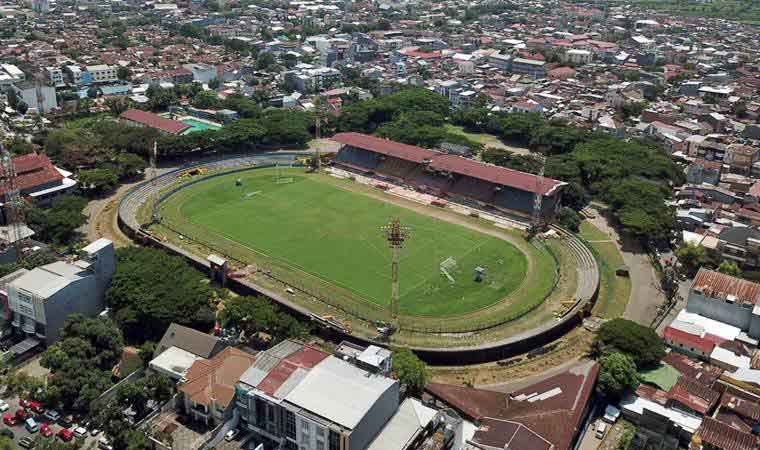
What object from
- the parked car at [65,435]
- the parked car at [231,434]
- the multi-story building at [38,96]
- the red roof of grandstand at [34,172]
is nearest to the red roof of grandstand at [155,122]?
the multi-story building at [38,96]

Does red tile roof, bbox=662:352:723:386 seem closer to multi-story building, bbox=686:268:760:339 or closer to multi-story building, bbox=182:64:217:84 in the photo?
multi-story building, bbox=686:268:760:339

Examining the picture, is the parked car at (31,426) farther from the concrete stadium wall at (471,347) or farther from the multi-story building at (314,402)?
the concrete stadium wall at (471,347)

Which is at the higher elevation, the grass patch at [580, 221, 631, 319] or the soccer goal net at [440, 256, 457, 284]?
the grass patch at [580, 221, 631, 319]

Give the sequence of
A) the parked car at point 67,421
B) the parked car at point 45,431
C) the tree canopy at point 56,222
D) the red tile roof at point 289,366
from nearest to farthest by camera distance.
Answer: the red tile roof at point 289,366 → the parked car at point 45,431 → the parked car at point 67,421 → the tree canopy at point 56,222

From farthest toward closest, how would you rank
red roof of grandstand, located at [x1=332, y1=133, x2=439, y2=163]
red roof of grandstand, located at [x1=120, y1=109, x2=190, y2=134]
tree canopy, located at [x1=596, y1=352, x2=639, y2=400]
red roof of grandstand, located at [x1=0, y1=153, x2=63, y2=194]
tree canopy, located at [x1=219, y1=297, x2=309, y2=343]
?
red roof of grandstand, located at [x1=120, y1=109, x2=190, y2=134]
red roof of grandstand, located at [x1=332, y1=133, x2=439, y2=163]
red roof of grandstand, located at [x1=0, y1=153, x2=63, y2=194]
tree canopy, located at [x1=219, y1=297, x2=309, y2=343]
tree canopy, located at [x1=596, y1=352, x2=639, y2=400]

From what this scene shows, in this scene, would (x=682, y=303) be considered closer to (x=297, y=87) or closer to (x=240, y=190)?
(x=240, y=190)

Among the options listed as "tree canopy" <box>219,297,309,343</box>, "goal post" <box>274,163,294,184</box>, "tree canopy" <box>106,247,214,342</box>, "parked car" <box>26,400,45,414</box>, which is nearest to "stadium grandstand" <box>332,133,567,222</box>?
"goal post" <box>274,163,294,184</box>

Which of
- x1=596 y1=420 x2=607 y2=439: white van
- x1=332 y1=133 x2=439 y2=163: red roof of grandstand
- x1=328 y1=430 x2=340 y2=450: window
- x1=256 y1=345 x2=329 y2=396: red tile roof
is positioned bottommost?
x1=596 y1=420 x2=607 y2=439: white van
